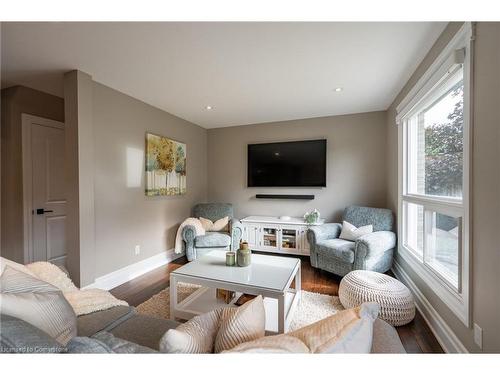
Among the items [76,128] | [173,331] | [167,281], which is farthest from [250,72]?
[167,281]

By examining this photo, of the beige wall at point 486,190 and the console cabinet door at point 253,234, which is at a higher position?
the beige wall at point 486,190

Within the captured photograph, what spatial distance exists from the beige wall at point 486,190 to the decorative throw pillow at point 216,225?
9.33ft

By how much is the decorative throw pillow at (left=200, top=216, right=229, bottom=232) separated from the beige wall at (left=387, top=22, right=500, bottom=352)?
2844 mm

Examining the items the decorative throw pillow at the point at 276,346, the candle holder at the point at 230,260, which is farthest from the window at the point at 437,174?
the candle holder at the point at 230,260

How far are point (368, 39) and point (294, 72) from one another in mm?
689

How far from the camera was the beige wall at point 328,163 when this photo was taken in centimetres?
342

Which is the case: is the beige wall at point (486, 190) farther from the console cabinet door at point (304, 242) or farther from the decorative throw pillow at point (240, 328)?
the console cabinet door at point (304, 242)

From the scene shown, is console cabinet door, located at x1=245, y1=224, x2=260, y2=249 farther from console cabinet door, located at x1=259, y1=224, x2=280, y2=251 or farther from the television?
the television

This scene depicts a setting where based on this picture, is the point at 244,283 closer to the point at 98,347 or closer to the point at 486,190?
the point at 98,347

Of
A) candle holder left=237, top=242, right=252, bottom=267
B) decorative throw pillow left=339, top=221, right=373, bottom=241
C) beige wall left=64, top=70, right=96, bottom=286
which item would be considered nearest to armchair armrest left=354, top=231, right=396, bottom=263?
decorative throw pillow left=339, top=221, right=373, bottom=241

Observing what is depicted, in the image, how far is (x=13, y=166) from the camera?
2576 millimetres

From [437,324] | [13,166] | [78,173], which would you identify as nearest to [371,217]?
[437,324]

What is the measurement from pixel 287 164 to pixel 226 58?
217 cm

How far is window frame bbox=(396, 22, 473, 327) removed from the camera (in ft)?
4.30
